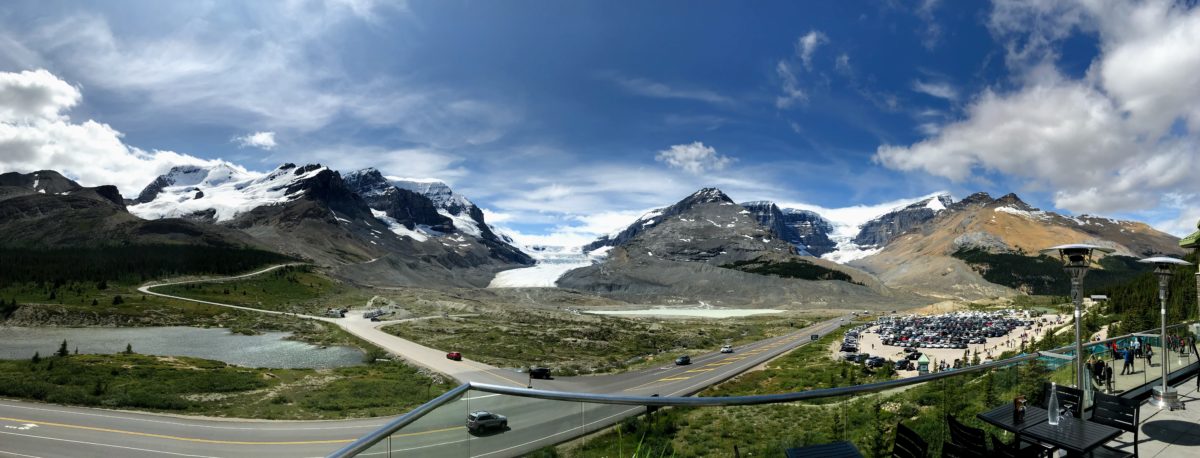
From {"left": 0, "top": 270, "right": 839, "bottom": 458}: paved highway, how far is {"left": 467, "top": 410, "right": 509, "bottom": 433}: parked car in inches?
3.0

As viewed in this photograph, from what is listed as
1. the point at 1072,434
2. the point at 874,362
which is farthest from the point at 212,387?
the point at 874,362

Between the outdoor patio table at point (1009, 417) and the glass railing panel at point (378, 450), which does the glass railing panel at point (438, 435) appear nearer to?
the glass railing panel at point (378, 450)

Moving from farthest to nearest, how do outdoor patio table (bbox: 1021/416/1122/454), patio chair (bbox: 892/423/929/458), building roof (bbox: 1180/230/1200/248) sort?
building roof (bbox: 1180/230/1200/248), outdoor patio table (bbox: 1021/416/1122/454), patio chair (bbox: 892/423/929/458)

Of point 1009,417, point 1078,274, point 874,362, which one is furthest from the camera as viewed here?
point 874,362

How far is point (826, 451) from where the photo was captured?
Answer: 19.3ft

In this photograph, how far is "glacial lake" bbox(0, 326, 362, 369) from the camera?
196 feet

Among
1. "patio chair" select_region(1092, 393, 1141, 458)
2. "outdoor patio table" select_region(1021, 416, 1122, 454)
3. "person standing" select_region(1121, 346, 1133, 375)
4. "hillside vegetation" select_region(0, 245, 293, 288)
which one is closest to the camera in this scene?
"outdoor patio table" select_region(1021, 416, 1122, 454)

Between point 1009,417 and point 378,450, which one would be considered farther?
point 1009,417

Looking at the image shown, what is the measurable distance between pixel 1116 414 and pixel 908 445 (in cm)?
Answer: 491

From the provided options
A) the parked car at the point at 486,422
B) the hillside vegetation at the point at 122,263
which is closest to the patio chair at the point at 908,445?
the parked car at the point at 486,422

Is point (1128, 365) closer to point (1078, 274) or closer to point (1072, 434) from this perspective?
point (1078, 274)

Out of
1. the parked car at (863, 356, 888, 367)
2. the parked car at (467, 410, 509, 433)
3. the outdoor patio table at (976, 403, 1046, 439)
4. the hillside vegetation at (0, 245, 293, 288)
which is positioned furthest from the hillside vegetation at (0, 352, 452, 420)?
the hillside vegetation at (0, 245, 293, 288)

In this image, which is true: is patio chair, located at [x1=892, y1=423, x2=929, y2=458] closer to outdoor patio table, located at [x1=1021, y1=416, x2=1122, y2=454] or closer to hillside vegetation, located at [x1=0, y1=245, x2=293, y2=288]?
outdoor patio table, located at [x1=1021, y1=416, x2=1122, y2=454]

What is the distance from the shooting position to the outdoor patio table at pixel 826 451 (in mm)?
5816
